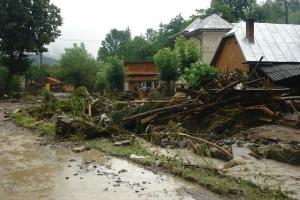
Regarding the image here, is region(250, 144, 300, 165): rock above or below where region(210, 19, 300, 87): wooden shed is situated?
below

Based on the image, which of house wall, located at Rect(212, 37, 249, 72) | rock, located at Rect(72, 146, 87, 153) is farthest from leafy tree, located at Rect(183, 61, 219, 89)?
rock, located at Rect(72, 146, 87, 153)

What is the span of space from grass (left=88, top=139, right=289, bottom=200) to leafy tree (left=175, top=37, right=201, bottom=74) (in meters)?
17.2

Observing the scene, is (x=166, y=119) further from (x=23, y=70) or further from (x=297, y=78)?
(x=23, y=70)

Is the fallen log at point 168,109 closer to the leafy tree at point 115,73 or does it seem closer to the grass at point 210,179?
the grass at point 210,179

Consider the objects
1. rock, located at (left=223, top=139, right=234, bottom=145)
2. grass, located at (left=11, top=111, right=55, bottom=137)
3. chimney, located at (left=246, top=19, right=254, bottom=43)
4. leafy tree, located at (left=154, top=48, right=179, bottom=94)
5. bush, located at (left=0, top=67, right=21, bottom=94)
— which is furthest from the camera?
bush, located at (left=0, top=67, right=21, bottom=94)

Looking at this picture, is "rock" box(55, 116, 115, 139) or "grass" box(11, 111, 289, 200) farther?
"rock" box(55, 116, 115, 139)

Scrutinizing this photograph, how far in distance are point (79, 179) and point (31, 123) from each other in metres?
11.3

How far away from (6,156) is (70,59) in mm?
39370

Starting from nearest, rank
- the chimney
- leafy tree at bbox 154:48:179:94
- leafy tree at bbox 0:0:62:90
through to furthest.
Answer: the chimney
leafy tree at bbox 154:48:179:94
leafy tree at bbox 0:0:62:90

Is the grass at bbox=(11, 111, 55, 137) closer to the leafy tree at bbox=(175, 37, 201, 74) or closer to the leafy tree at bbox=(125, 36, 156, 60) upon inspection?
the leafy tree at bbox=(175, 37, 201, 74)

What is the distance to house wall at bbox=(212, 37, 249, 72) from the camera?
25.6 metres

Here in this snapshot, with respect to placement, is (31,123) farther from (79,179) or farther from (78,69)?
(78,69)

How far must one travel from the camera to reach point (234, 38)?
26766 millimetres

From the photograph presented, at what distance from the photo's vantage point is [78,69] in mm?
50219
